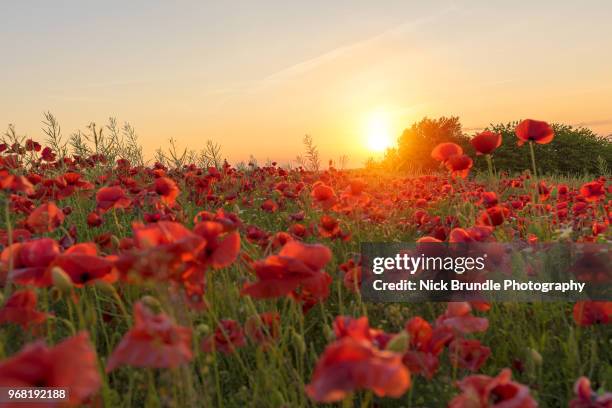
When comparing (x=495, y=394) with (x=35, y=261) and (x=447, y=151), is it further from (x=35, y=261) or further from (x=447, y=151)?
(x=447, y=151)

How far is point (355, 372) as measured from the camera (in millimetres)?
756

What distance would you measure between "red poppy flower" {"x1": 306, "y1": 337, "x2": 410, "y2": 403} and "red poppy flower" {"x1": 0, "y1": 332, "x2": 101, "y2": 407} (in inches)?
12.8

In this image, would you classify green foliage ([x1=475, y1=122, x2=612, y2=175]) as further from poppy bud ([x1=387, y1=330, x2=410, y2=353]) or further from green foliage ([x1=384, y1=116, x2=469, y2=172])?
poppy bud ([x1=387, y1=330, x2=410, y2=353])

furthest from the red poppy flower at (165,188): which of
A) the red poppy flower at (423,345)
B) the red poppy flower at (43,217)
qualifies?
the red poppy flower at (423,345)

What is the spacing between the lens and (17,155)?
5617 millimetres

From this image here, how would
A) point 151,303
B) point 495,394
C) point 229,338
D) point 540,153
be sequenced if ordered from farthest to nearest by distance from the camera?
point 540,153, point 229,338, point 151,303, point 495,394

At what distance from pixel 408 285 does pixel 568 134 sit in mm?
19981

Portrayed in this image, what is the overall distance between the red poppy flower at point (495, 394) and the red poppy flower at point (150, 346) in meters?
0.57

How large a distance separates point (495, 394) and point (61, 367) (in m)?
0.86

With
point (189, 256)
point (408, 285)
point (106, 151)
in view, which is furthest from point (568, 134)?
point (189, 256)

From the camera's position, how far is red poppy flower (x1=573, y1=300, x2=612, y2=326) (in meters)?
1.92

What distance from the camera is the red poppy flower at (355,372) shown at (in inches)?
28.9

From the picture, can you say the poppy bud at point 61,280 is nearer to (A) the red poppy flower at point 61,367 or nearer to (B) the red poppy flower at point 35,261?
(B) the red poppy flower at point 35,261

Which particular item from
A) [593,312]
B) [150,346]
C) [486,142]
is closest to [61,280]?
[150,346]
